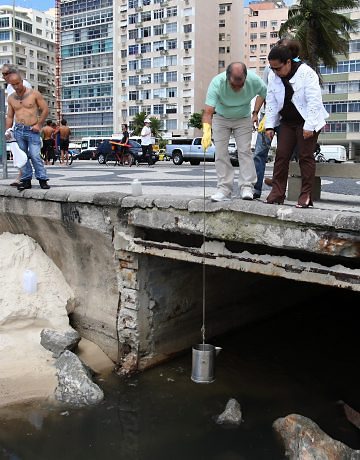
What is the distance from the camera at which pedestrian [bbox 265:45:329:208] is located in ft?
18.5

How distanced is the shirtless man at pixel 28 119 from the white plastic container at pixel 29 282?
4.43 feet

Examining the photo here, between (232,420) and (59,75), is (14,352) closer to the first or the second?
(232,420)

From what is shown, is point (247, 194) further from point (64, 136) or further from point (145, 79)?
point (145, 79)

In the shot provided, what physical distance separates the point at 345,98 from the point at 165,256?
57083mm

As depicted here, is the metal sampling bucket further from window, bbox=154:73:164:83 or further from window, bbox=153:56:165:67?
window, bbox=153:56:165:67

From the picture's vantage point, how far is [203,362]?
257 inches

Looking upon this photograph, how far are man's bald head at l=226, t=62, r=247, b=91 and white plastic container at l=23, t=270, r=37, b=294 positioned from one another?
4.11 metres

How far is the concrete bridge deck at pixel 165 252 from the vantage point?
5.52m

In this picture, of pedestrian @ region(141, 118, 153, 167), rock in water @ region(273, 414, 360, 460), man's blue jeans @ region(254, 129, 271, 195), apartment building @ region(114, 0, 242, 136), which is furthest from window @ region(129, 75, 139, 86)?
rock in water @ region(273, 414, 360, 460)

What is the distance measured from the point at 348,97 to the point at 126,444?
5839cm

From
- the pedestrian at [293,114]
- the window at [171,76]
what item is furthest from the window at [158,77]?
the pedestrian at [293,114]

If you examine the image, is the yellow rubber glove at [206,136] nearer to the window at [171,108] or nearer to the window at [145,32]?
the window at [171,108]

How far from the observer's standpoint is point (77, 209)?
7684 mm

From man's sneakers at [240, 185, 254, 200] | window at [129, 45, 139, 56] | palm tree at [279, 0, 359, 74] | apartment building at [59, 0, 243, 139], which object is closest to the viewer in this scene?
man's sneakers at [240, 185, 254, 200]
